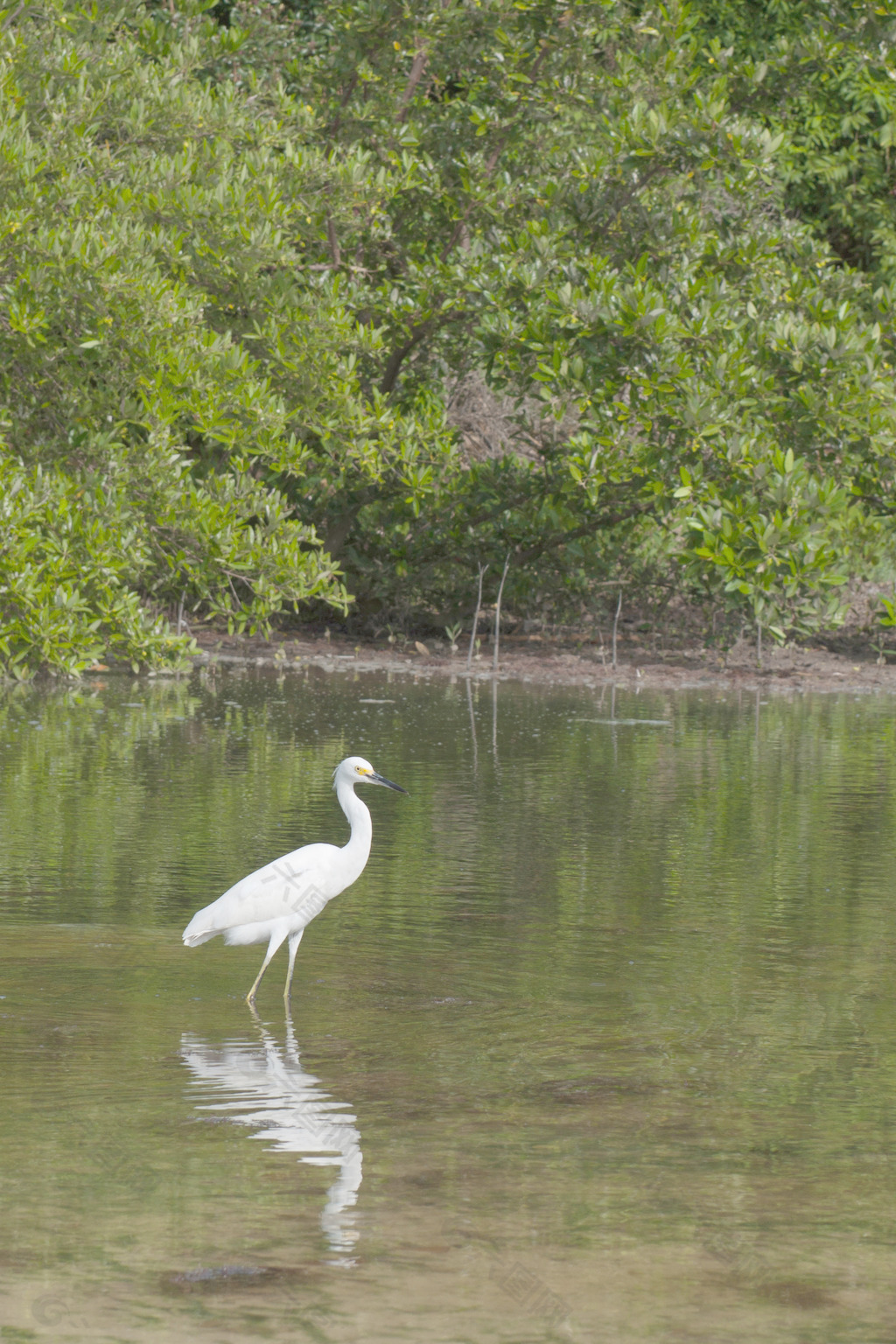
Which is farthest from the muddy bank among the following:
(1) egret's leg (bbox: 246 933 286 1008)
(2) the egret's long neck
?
(1) egret's leg (bbox: 246 933 286 1008)

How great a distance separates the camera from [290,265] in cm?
1773

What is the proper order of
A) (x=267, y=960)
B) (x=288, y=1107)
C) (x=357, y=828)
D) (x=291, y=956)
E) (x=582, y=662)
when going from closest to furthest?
(x=288, y=1107) → (x=267, y=960) → (x=291, y=956) → (x=357, y=828) → (x=582, y=662)

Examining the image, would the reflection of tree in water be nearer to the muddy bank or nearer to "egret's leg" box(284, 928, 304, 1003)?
"egret's leg" box(284, 928, 304, 1003)

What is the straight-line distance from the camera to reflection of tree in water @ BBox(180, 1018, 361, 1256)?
4.30 meters

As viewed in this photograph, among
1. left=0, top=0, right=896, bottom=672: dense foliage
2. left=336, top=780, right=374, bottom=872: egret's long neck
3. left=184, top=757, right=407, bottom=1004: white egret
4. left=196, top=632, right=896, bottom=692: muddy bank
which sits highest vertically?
left=0, top=0, right=896, bottom=672: dense foliage

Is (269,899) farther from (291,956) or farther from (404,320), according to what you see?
(404,320)

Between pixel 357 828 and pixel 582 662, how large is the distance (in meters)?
12.2

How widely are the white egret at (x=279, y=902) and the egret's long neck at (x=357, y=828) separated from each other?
2cm

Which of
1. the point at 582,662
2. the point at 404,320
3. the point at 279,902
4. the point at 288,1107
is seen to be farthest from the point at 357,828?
the point at 404,320

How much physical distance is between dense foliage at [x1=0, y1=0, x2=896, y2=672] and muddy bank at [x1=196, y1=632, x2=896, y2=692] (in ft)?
2.41

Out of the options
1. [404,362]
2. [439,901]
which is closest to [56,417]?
[404,362]

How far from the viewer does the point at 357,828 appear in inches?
271

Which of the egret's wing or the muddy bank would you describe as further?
the muddy bank

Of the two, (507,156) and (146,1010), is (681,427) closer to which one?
(507,156)
